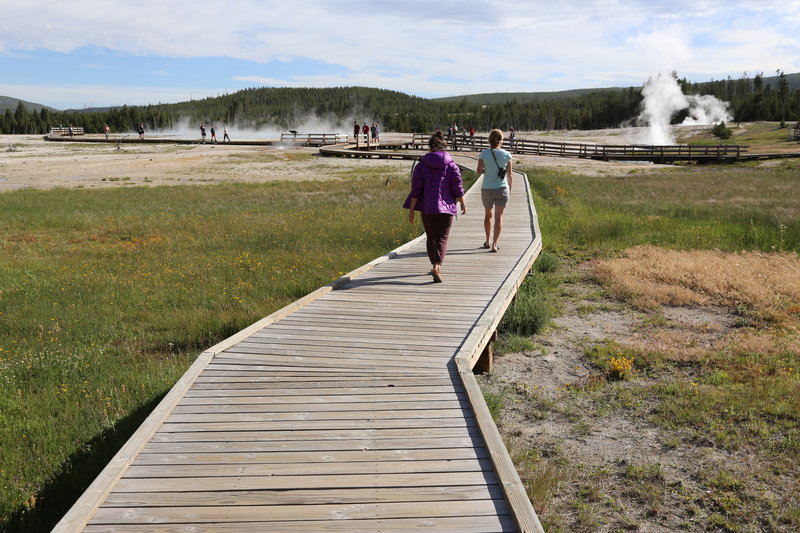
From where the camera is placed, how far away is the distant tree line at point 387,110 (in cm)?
10519

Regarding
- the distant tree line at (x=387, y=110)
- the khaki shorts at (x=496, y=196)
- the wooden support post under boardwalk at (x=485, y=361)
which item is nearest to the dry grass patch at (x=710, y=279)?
the khaki shorts at (x=496, y=196)

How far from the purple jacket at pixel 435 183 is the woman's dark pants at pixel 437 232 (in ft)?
0.39

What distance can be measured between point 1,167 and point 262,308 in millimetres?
37771

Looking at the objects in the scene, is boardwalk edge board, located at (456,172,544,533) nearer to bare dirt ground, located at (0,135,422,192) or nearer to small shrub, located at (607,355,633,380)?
small shrub, located at (607,355,633,380)

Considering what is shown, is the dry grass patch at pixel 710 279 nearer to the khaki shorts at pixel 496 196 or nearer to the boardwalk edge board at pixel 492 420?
the khaki shorts at pixel 496 196

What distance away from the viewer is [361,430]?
4.33 meters

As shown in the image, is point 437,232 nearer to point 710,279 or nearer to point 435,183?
point 435,183

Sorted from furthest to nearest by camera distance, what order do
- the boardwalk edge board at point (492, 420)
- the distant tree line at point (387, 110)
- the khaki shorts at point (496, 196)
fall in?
the distant tree line at point (387, 110)
the khaki shorts at point (496, 196)
the boardwalk edge board at point (492, 420)

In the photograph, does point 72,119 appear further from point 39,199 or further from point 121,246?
point 121,246

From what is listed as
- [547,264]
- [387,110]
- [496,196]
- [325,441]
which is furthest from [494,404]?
[387,110]

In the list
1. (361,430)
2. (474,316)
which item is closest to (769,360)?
(474,316)

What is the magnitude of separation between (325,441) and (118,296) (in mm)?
7170

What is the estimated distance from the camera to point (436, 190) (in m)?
7.99

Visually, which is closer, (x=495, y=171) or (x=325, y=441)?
(x=325, y=441)
